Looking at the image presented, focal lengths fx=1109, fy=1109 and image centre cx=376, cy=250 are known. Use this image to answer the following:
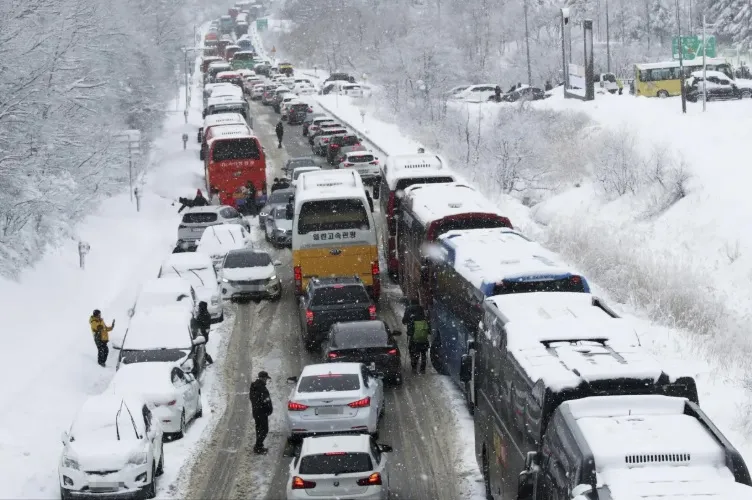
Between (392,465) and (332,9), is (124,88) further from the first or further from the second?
(332,9)

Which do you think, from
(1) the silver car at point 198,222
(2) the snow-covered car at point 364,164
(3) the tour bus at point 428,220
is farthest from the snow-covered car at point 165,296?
(2) the snow-covered car at point 364,164

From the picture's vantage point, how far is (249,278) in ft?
95.1

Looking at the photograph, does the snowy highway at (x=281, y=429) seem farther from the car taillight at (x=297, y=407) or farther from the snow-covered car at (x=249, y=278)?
the car taillight at (x=297, y=407)

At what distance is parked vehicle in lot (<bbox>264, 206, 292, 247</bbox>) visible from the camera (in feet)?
117

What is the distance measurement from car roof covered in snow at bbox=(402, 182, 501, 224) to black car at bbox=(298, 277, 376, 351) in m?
2.16

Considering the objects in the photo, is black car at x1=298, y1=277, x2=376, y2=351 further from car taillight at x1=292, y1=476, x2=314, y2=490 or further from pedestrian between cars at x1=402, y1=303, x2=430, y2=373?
car taillight at x1=292, y1=476, x2=314, y2=490

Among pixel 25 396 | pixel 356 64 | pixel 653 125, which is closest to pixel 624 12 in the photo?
pixel 356 64

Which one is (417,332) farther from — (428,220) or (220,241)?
(220,241)

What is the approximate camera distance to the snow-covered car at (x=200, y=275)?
2733 centimetres

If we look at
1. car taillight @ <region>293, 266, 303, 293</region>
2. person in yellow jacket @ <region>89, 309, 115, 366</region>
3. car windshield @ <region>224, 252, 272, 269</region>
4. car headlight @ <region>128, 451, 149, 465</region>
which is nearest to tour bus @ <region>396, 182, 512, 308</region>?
car taillight @ <region>293, 266, 303, 293</region>

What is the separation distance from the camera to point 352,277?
25.2m

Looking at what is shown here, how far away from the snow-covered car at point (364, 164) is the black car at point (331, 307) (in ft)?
71.3

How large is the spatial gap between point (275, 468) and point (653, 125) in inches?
1463

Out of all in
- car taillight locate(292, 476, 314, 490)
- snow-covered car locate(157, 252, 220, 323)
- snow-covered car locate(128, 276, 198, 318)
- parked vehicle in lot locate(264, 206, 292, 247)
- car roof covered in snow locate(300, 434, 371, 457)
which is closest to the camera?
car taillight locate(292, 476, 314, 490)
